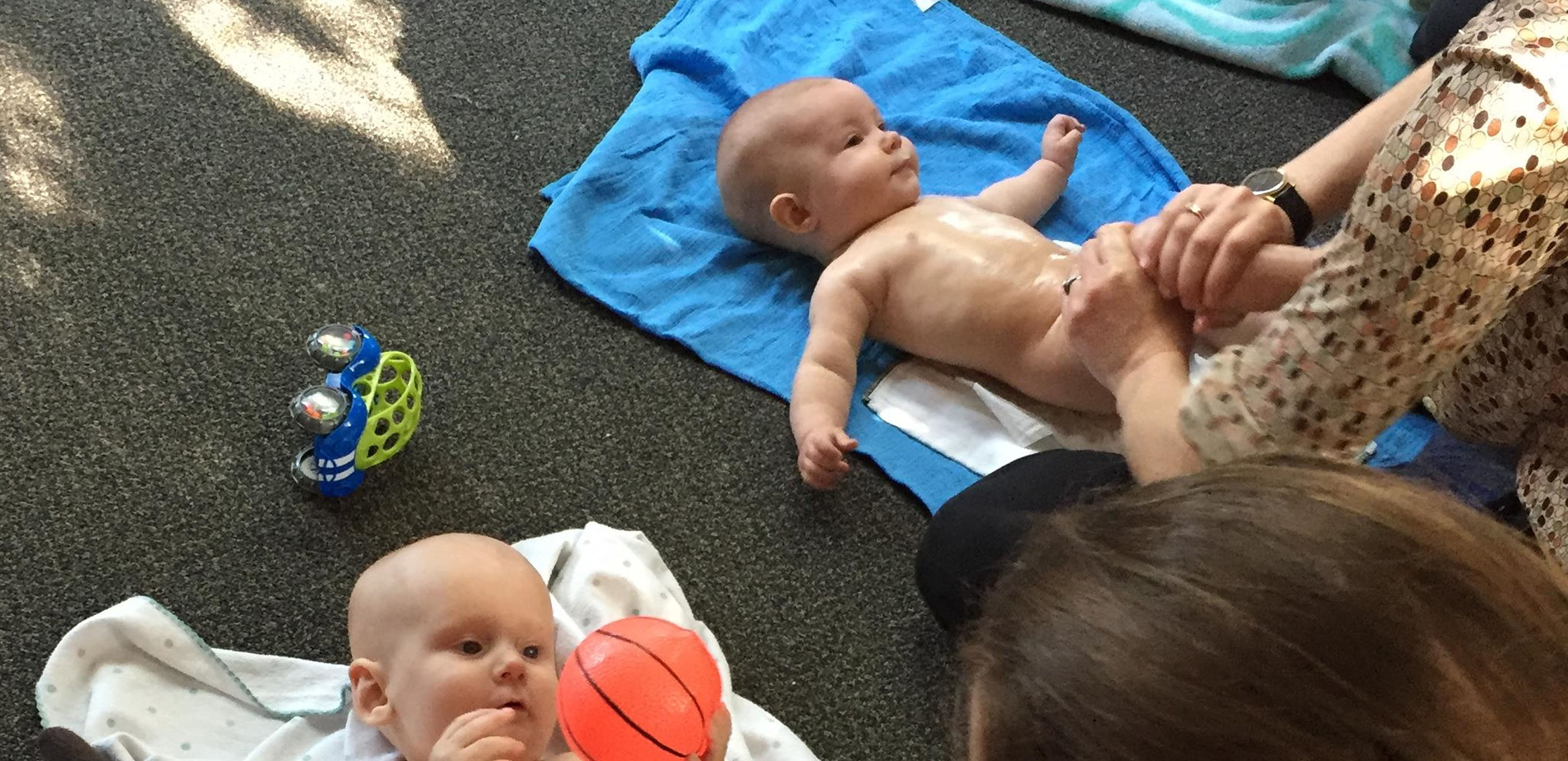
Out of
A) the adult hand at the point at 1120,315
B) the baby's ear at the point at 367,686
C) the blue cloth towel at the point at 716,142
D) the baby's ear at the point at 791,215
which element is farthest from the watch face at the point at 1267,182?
the baby's ear at the point at 367,686

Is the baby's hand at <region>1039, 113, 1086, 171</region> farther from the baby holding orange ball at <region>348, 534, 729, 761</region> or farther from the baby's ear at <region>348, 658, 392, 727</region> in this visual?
the baby's ear at <region>348, 658, 392, 727</region>

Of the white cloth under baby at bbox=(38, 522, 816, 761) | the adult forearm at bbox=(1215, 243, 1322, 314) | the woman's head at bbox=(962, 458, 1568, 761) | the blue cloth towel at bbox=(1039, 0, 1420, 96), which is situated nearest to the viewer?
A: the woman's head at bbox=(962, 458, 1568, 761)

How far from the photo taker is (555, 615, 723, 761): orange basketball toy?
0.77 m

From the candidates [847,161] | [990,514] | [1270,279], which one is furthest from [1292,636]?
[847,161]

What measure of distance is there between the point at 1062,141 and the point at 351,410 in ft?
2.99

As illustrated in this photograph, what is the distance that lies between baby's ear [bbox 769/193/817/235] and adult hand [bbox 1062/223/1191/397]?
0.54 metres

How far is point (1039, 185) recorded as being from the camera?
1494mm

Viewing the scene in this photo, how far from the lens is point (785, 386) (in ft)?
4.45

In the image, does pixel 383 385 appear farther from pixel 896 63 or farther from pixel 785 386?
pixel 896 63

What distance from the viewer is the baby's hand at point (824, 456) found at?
1.23 meters

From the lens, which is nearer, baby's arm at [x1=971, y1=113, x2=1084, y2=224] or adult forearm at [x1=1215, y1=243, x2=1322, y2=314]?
adult forearm at [x1=1215, y1=243, x2=1322, y2=314]

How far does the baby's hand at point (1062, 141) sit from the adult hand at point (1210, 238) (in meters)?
0.61

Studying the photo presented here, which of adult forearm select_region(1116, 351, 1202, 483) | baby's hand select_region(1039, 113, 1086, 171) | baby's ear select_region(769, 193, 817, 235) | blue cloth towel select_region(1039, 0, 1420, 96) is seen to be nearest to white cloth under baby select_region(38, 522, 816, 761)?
adult forearm select_region(1116, 351, 1202, 483)

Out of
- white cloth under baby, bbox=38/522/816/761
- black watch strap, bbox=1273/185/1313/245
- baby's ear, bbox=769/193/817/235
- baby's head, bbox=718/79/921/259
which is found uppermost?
black watch strap, bbox=1273/185/1313/245
